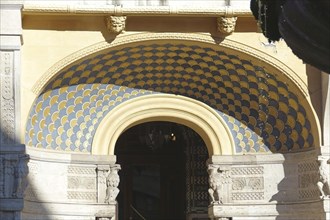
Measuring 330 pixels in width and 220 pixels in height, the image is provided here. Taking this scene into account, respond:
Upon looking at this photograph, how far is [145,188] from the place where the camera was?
21375mm

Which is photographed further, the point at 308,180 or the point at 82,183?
the point at 82,183

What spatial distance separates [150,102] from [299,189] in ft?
9.06

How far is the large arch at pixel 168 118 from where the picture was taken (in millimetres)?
16688

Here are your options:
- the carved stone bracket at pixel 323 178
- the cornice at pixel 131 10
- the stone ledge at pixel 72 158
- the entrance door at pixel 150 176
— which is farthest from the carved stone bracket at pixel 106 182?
the entrance door at pixel 150 176

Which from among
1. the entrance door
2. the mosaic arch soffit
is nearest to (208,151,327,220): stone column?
the mosaic arch soffit

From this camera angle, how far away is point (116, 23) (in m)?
15.2

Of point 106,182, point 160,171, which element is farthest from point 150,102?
point 160,171

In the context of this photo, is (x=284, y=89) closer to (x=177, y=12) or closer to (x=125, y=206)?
(x=177, y=12)

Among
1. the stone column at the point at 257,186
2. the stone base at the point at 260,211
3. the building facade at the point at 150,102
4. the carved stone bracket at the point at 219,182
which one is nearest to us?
the building facade at the point at 150,102

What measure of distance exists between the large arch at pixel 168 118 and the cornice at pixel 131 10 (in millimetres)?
2071

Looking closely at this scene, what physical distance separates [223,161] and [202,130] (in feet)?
2.08

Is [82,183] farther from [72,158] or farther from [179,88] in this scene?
[179,88]

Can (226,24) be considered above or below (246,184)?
above

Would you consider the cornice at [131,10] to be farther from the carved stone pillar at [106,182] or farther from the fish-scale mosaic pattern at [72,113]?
the carved stone pillar at [106,182]
